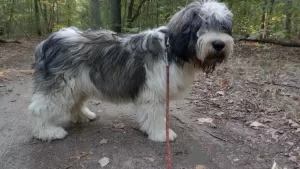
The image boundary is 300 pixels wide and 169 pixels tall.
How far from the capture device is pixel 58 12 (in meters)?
21.5

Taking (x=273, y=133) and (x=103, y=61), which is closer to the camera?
(x=103, y=61)

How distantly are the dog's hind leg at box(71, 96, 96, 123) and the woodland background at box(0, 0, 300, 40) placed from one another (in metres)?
5.56

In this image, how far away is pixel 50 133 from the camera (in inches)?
153

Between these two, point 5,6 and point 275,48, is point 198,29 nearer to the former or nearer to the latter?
point 275,48

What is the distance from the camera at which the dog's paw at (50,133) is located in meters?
3.89

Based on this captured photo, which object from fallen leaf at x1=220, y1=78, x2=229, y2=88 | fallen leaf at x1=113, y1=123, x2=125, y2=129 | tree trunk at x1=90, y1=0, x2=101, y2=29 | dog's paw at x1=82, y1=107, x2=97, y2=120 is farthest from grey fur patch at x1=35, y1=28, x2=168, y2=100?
tree trunk at x1=90, y1=0, x2=101, y2=29

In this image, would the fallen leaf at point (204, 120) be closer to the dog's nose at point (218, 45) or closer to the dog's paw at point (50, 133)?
the dog's nose at point (218, 45)

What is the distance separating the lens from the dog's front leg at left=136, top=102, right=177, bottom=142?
12.2ft

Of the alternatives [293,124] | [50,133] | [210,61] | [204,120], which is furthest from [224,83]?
[50,133]

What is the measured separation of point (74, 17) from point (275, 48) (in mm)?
14280

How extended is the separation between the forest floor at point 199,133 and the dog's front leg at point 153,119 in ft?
0.36

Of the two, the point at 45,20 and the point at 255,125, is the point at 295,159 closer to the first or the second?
the point at 255,125

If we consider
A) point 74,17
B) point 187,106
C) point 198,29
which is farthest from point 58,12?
point 198,29

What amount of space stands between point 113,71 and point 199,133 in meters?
1.42
